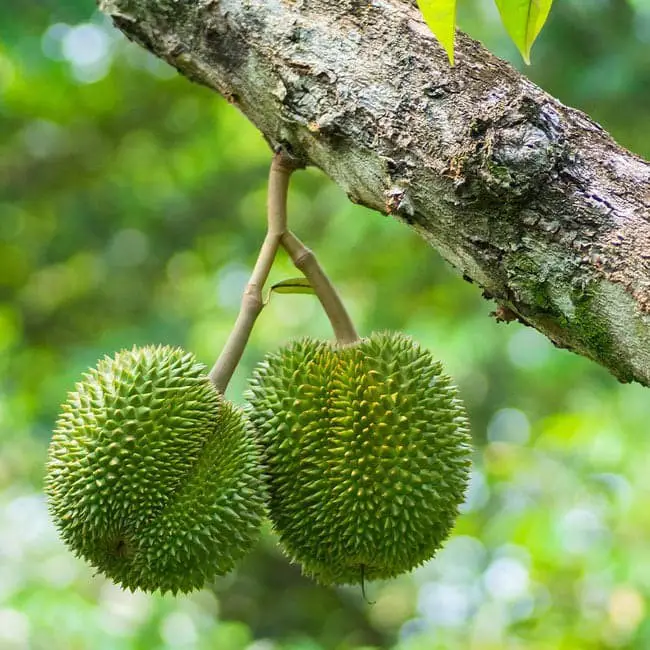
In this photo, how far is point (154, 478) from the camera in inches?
57.1

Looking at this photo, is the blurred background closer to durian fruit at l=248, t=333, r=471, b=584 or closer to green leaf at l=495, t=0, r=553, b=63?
durian fruit at l=248, t=333, r=471, b=584

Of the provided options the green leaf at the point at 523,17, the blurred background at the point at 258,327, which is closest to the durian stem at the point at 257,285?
the green leaf at the point at 523,17

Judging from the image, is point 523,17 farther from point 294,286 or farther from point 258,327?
point 258,327

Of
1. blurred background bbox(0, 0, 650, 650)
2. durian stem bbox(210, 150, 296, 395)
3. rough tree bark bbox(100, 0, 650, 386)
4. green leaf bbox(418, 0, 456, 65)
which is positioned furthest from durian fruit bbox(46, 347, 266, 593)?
blurred background bbox(0, 0, 650, 650)

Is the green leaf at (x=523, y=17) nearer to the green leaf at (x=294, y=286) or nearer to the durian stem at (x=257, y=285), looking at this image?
the durian stem at (x=257, y=285)

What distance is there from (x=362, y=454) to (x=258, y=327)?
127 inches

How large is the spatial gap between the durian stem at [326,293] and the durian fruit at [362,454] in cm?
7

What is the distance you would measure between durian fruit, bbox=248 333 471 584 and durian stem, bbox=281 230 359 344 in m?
0.07

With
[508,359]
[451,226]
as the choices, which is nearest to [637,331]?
[451,226]

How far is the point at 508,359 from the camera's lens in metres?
4.45

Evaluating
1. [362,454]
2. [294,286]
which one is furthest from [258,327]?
[362,454]

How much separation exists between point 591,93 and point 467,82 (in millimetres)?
2361

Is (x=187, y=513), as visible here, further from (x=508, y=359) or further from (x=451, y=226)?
(x=508, y=359)

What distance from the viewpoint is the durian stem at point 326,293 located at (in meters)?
1.71
